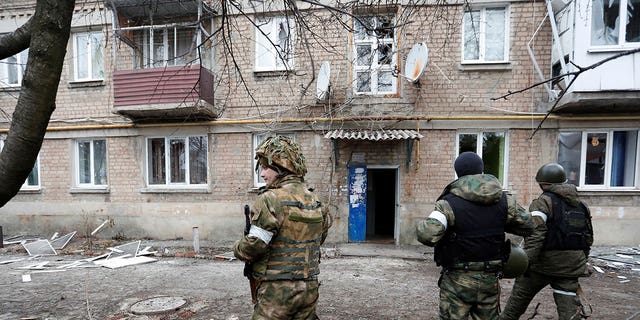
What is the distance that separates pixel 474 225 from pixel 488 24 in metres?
6.72

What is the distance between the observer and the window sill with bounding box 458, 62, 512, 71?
287 inches

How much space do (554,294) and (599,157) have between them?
594 cm

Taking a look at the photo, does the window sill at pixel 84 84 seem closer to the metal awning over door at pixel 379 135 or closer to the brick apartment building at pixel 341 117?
the brick apartment building at pixel 341 117

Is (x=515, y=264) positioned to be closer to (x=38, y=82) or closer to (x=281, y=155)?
(x=281, y=155)

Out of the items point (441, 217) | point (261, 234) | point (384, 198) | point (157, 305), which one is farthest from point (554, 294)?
point (384, 198)

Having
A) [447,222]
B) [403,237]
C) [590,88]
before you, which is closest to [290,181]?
[447,222]

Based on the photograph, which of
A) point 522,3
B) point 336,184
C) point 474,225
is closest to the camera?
point 474,225

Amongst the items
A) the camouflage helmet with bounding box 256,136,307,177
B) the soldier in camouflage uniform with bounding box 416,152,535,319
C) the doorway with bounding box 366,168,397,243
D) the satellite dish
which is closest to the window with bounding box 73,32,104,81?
the satellite dish

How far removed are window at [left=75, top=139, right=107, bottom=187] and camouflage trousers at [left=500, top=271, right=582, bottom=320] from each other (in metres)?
9.66

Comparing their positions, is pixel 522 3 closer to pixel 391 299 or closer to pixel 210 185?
pixel 391 299

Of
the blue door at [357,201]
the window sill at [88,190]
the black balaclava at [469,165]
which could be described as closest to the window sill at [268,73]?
the blue door at [357,201]

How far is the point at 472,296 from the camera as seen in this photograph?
2484mm

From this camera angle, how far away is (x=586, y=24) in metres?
6.34

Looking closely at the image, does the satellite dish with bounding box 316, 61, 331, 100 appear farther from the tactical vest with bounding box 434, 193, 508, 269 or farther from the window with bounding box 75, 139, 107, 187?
the window with bounding box 75, 139, 107, 187
